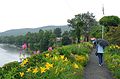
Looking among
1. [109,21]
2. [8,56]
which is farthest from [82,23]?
[8,56]

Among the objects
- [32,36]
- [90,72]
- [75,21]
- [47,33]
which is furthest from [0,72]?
[32,36]

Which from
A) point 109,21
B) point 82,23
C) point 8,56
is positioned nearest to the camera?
point 109,21

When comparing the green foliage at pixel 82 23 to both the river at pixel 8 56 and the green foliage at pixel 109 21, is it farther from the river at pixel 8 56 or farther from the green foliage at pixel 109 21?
the river at pixel 8 56

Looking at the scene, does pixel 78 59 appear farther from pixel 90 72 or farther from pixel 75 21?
pixel 75 21

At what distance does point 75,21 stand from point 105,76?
42.1 m

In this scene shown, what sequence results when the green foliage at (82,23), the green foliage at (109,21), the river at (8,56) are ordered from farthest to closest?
the river at (8,56)
the green foliage at (82,23)
the green foliage at (109,21)

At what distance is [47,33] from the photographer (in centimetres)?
9794

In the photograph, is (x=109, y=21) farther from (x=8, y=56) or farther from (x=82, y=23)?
(x=8, y=56)

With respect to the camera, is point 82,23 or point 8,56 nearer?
point 82,23

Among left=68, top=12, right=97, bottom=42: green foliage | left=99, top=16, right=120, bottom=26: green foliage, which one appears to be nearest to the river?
left=68, top=12, right=97, bottom=42: green foliage

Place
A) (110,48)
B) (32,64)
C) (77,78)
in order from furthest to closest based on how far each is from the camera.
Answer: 1. (110,48)
2. (77,78)
3. (32,64)

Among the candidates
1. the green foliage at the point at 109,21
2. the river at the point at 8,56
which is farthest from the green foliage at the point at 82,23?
the river at the point at 8,56

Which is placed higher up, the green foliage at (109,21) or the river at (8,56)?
the green foliage at (109,21)

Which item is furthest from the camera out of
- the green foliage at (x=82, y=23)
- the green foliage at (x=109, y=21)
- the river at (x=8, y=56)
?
the river at (x=8, y=56)
